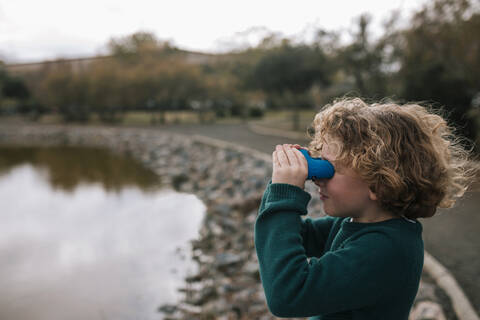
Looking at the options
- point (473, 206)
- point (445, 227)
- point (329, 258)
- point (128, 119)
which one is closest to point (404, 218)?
point (329, 258)

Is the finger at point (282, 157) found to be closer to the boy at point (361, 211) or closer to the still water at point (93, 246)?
the boy at point (361, 211)

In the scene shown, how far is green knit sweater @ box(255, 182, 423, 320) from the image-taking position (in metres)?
0.93

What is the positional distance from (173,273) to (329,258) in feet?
10.2

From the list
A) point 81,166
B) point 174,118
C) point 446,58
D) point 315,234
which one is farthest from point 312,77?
point 174,118

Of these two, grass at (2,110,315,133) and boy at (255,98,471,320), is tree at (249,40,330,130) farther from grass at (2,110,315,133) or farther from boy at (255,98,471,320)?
boy at (255,98,471,320)

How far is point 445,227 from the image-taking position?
4.11m

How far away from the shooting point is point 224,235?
457 centimetres

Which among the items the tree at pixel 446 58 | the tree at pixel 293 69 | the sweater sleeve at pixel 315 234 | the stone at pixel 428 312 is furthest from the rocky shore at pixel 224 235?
the tree at pixel 293 69

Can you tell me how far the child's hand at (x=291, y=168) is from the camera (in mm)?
989

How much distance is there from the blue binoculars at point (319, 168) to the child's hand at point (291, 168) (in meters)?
0.02

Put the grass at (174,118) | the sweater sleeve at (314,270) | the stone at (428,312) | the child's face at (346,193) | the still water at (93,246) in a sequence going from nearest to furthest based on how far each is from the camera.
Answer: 1. the sweater sleeve at (314,270)
2. the child's face at (346,193)
3. the stone at (428,312)
4. the still water at (93,246)
5. the grass at (174,118)

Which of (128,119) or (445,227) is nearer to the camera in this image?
(445,227)

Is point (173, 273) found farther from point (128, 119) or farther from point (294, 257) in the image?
point (128, 119)

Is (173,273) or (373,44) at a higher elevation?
(373,44)
